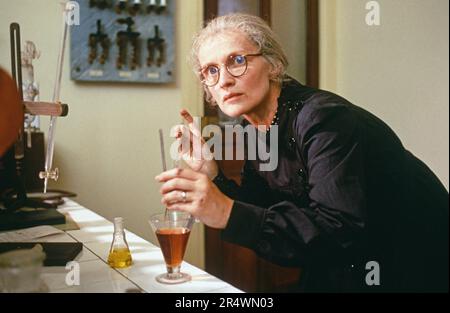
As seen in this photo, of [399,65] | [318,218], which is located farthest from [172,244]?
[399,65]

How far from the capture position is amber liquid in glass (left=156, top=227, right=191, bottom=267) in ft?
2.57

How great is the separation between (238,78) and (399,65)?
364 mm

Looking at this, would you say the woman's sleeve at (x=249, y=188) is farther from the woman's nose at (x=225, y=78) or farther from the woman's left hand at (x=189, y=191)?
the woman's left hand at (x=189, y=191)

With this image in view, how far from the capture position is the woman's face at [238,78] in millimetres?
1098

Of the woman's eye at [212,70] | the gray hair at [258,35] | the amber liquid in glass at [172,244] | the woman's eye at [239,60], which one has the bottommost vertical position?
the amber liquid in glass at [172,244]

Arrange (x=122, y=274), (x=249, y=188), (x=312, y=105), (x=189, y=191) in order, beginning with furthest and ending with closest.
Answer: (x=249, y=188) → (x=312, y=105) → (x=122, y=274) → (x=189, y=191)

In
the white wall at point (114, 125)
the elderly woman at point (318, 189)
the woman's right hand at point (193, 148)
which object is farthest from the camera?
the white wall at point (114, 125)

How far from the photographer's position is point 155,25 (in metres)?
2.13

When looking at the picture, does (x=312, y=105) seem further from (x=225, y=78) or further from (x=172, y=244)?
(x=172, y=244)

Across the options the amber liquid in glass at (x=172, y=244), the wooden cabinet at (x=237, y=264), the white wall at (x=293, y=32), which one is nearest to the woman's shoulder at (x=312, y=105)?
the white wall at (x=293, y=32)

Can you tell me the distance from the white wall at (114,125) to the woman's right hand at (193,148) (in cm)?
106

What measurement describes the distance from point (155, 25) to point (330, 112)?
57.1 inches

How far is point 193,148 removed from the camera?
1.08m
